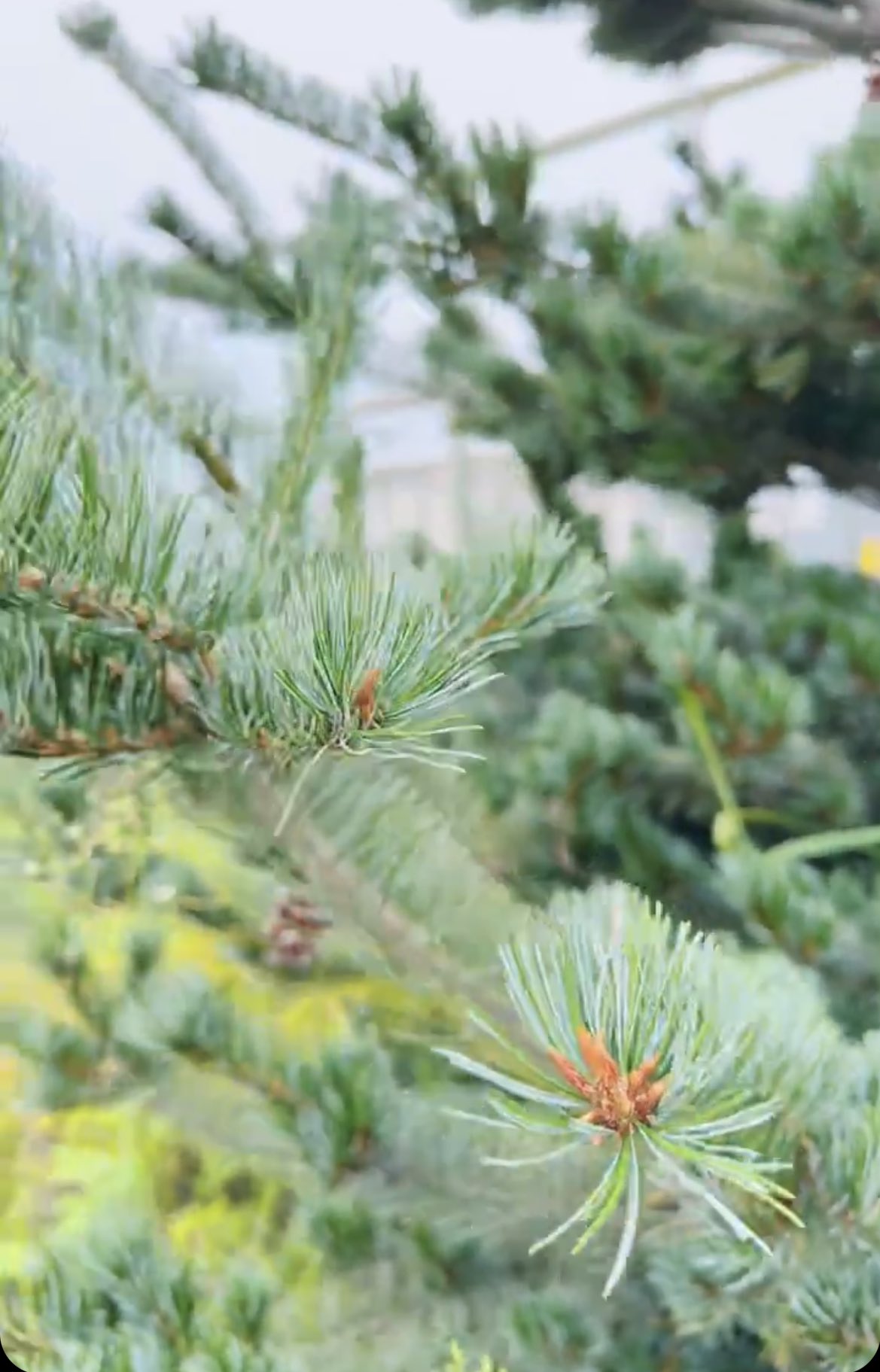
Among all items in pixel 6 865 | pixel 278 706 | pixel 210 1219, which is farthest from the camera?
pixel 210 1219

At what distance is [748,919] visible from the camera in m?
0.31

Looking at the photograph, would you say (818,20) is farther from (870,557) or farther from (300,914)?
(300,914)

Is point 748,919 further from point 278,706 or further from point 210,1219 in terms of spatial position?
point 210,1219

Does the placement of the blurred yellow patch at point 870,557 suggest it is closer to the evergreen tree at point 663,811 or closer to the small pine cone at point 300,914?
the evergreen tree at point 663,811

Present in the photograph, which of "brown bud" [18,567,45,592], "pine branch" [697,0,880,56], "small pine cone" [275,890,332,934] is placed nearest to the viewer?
"brown bud" [18,567,45,592]

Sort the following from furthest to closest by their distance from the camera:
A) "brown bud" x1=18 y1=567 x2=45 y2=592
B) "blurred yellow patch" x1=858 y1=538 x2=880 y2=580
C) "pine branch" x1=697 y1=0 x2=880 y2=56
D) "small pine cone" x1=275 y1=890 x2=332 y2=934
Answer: "blurred yellow patch" x1=858 y1=538 x2=880 y2=580, "pine branch" x1=697 y1=0 x2=880 y2=56, "small pine cone" x1=275 y1=890 x2=332 y2=934, "brown bud" x1=18 y1=567 x2=45 y2=592

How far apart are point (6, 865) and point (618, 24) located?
0.44 meters

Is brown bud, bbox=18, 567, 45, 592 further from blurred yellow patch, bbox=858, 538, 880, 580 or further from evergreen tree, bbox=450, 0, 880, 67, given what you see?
blurred yellow patch, bbox=858, 538, 880, 580

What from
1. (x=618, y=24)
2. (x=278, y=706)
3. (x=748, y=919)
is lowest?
(x=748, y=919)

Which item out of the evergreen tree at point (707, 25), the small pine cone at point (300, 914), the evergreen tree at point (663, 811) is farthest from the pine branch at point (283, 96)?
the small pine cone at point (300, 914)

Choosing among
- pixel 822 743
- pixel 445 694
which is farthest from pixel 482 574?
pixel 822 743

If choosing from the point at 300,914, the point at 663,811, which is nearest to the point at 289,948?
the point at 300,914

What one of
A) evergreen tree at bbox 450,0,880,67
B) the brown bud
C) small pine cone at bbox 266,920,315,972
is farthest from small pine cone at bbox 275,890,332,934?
evergreen tree at bbox 450,0,880,67

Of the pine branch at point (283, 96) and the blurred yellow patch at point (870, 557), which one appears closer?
the pine branch at point (283, 96)
